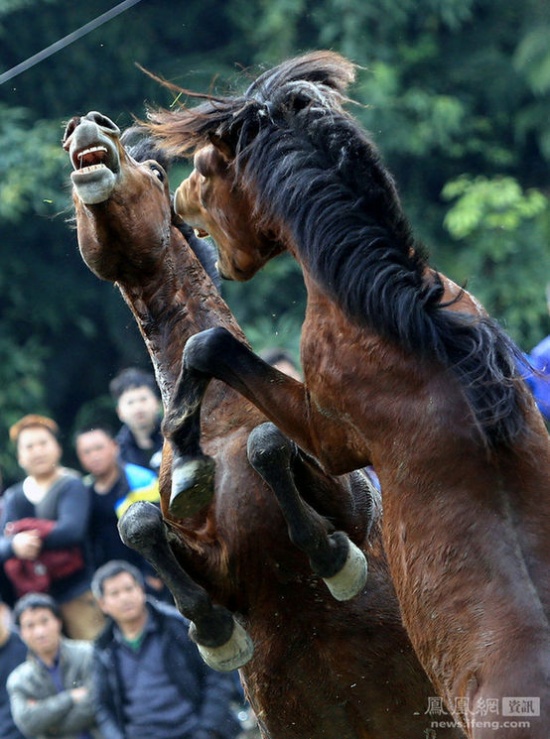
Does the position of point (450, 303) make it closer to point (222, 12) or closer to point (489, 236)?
point (489, 236)

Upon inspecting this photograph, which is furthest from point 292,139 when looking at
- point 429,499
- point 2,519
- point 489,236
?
point 489,236

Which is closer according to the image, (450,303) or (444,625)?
(444,625)

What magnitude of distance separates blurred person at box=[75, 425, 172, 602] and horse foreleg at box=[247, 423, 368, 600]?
3.26m

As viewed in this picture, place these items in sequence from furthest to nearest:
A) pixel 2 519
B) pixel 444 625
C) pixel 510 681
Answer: pixel 2 519 → pixel 444 625 → pixel 510 681

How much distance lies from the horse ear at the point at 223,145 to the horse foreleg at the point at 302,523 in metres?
0.87

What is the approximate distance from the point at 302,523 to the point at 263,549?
0.19 metres

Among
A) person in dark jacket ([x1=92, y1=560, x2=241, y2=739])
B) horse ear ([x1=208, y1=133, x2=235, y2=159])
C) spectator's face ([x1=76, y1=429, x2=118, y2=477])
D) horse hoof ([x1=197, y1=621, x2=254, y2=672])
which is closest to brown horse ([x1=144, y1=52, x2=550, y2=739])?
horse ear ([x1=208, y1=133, x2=235, y2=159])

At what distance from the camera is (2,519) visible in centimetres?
758

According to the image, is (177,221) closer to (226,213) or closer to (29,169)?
(226,213)

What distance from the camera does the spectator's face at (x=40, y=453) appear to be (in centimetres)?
743

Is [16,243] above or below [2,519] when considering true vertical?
above

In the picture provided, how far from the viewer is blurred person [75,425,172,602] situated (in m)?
7.33

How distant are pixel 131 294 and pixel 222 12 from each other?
29.1 ft

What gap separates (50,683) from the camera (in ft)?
22.7
